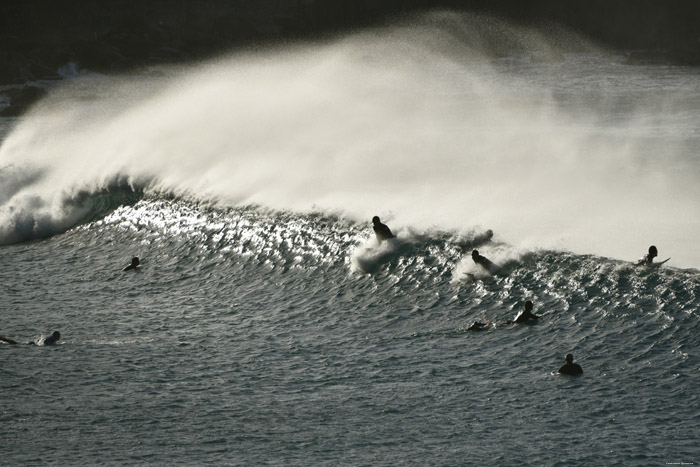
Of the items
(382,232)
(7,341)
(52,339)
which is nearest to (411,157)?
(382,232)

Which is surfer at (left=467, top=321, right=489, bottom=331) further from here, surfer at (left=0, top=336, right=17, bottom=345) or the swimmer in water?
surfer at (left=0, top=336, right=17, bottom=345)

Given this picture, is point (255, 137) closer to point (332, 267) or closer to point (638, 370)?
point (332, 267)

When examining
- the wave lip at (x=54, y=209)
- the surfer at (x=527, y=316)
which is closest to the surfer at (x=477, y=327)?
the surfer at (x=527, y=316)

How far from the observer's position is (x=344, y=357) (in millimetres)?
25562

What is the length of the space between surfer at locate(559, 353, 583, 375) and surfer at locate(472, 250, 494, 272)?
7468 mm

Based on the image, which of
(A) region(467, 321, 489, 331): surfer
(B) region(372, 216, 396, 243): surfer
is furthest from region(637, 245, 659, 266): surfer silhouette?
(B) region(372, 216, 396, 243): surfer

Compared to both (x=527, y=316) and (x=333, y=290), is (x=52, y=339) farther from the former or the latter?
(x=527, y=316)

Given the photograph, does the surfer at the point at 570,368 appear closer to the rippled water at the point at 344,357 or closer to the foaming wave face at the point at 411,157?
the rippled water at the point at 344,357

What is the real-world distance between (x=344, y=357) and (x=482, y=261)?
6.93 metres

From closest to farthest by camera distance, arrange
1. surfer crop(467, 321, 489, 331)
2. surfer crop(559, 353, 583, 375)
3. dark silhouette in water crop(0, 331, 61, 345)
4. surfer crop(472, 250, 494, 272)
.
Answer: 1. surfer crop(559, 353, 583, 375)
2. surfer crop(467, 321, 489, 331)
3. dark silhouette in water crop(0, 331, 61, 345)
4. surfer crop(472, 250, 494, 272)

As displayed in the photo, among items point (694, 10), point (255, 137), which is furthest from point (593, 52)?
point (255, 137)

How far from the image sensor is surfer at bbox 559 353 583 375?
2302 centimetres

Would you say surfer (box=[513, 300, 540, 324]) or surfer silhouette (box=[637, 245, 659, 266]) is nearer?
surfer (box=[513, 300, 540, 324])

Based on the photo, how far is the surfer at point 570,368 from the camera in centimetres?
2302
